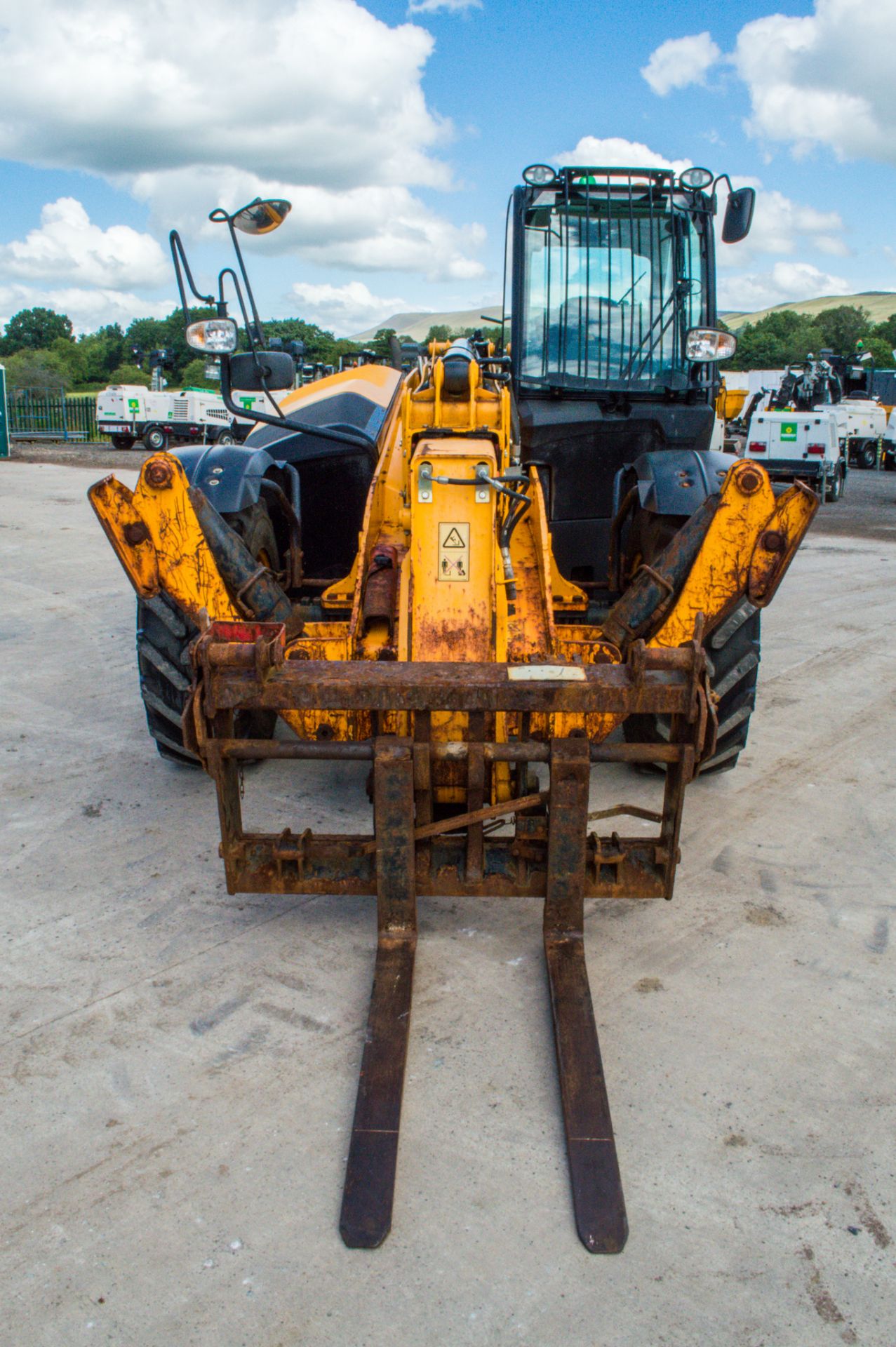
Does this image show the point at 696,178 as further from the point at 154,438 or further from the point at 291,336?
the point at 291,336

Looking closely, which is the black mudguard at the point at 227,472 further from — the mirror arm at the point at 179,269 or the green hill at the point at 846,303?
the green hill at the point at 846,303

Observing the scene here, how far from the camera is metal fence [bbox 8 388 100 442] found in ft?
110

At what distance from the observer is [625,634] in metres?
3.99

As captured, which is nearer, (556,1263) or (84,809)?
(556,1263)

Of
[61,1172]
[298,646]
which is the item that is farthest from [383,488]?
[61,1172]

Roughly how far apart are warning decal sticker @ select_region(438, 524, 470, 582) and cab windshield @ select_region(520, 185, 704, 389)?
256cm

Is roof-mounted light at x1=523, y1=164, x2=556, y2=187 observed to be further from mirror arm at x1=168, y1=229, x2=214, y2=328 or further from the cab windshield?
mirror arm at x1=168, y1=229, x2=214, y2=328

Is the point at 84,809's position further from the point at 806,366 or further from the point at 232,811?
the point at 806,366

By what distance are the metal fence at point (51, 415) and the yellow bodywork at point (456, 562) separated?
104 ft

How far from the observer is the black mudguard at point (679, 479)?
174 inches

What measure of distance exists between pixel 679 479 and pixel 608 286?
6.30 feet

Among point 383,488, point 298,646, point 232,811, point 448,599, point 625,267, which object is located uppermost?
point 625,267

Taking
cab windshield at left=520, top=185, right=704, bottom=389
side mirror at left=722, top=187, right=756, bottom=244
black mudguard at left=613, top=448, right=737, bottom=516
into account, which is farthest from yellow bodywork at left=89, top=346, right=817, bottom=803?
side mirror at left=722, top=187, right=756, bottom=244

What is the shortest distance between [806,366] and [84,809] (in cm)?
2265
